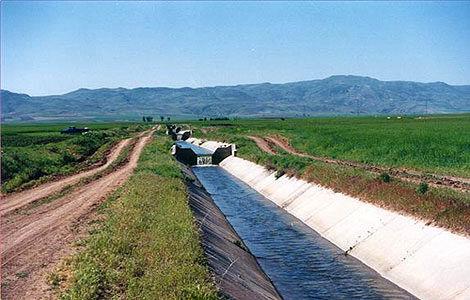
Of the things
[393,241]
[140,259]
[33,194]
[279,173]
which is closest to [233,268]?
[140,259]

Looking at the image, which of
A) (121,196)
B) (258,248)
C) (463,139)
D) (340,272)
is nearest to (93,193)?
(121,196)

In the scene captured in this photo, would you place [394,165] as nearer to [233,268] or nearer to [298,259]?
[298,259]

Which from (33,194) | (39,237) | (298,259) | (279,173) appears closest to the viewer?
(39,237)

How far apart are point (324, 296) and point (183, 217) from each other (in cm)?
758

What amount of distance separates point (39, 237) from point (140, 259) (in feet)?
26.5

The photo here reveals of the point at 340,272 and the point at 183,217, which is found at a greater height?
the point at 183,217

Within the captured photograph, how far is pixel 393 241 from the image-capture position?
92.6ft

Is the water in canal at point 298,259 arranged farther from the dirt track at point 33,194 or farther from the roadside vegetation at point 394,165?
the dirt track at point 33,194

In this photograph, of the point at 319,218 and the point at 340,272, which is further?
the point at 319,218

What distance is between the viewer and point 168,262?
1856 centimetres

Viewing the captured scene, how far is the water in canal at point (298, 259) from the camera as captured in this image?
24812mm

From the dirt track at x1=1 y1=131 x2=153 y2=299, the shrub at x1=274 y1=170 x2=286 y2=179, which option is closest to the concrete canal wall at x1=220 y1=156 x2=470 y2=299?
the shrub at x1=274 y1=170 x2=286 y2=179

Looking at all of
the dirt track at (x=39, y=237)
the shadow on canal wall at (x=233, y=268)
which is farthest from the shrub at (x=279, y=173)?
the shadow on canal wall at (x=233, y=268)

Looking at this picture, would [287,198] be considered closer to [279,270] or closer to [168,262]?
[279,270]
